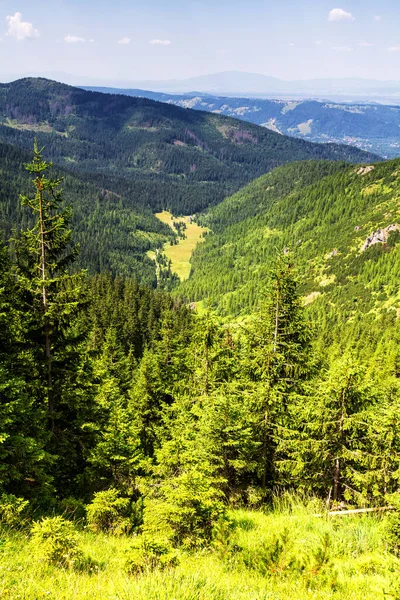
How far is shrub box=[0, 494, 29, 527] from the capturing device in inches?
396

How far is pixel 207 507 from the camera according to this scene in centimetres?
1150

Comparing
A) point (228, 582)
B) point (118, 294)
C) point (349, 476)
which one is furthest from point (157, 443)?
point (118, 294)

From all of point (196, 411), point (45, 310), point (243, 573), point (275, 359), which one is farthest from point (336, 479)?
point (45, 310)

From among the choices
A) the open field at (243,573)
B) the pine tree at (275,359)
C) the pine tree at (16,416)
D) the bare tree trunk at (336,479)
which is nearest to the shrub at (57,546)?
the open field at (243,573)

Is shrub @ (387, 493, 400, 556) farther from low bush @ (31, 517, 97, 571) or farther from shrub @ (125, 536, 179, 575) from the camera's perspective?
low bush @ (31, 517, 97, 571)

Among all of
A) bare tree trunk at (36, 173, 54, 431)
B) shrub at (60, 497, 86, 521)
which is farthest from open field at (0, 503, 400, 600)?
bare tree trunk at (36, 173, 54, 431)

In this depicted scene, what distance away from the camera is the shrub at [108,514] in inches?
608

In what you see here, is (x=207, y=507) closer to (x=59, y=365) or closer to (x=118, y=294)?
(x=59, y=365)

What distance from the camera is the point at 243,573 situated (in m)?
7.44

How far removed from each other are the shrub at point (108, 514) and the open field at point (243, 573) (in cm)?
554

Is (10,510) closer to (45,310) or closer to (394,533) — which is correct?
(45,310)

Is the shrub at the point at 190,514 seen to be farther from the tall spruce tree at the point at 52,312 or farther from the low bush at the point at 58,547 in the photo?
the tall spruce tree at the point at 52,312

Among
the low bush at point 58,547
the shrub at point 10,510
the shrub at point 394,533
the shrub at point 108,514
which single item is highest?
the low bush at point 58,547

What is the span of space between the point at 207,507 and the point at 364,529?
178 inches
